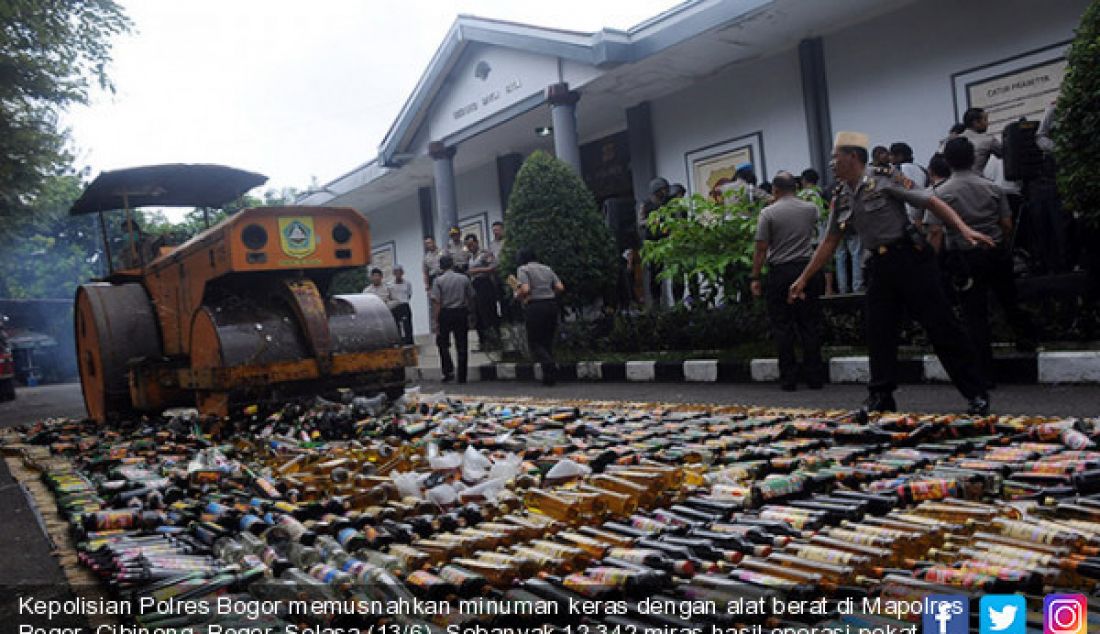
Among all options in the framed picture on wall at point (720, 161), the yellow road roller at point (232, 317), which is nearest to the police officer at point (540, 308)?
the yellow road roller at point (232, 317)

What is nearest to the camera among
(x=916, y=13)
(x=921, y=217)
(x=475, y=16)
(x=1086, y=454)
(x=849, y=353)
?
(x=1086, y=454)

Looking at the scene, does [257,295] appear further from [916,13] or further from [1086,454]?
[916,13]

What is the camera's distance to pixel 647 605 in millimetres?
2303

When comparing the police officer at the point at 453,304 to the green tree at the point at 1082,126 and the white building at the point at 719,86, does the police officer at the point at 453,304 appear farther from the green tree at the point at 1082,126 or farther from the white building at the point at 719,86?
the green tree at the point at 1082,126

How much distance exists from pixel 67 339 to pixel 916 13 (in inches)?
1111

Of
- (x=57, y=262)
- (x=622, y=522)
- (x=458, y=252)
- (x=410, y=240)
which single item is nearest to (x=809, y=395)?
(x=622, y=522)

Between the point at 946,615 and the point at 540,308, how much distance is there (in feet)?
26.8

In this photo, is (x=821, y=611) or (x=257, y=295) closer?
(x=821, y=611)

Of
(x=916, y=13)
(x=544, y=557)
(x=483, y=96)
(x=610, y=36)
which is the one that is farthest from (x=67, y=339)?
(x=544, y=557)

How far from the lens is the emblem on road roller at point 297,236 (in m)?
6.69

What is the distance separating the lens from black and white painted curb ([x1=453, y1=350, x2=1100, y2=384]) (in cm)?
617

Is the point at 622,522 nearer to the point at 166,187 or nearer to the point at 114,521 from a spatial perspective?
the point at 114,521

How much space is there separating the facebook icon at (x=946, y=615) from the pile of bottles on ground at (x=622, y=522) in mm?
45

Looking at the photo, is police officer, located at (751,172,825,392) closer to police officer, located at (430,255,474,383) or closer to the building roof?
the building roof
